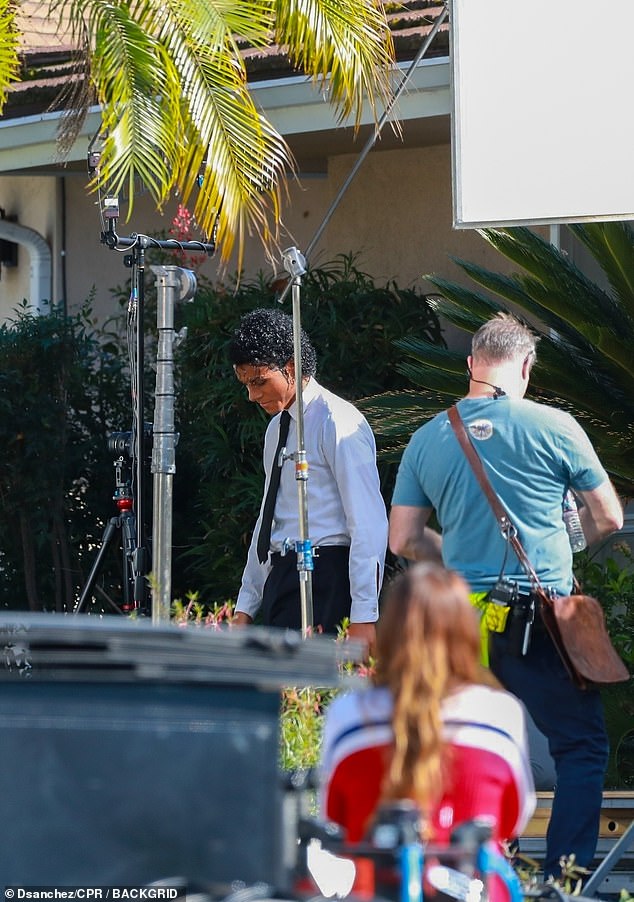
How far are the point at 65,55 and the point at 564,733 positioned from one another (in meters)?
7.19

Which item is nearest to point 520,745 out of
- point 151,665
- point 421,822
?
point 421,822

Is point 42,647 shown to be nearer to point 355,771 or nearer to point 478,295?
point 355,771

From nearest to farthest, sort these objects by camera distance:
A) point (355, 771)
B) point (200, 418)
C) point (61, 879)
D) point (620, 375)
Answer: point (61, 879)
point (355, 771)
point (620, 375)
point (200, 418)

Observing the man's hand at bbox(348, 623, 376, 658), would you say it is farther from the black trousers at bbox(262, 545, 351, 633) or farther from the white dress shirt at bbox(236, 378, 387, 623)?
the black trousers at bbox(262, 545, 351, 633)

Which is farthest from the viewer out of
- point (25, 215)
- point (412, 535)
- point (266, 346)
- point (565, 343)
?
point (25, 215)

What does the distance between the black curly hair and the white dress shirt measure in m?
0.12

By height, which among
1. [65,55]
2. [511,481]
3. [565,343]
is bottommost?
[511,481]

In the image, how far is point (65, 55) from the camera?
1005 cm

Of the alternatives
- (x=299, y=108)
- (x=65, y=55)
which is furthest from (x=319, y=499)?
(x=65, y=55)

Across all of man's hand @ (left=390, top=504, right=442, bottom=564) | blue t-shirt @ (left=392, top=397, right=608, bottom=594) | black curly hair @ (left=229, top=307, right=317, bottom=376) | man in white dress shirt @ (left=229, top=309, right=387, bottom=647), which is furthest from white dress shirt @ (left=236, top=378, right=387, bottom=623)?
blue t-shirt @ (left=392, top=397, right=608, bottom=594)

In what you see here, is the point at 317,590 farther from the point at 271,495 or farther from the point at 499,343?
the point at 499,343

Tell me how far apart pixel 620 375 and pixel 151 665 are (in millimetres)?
5349

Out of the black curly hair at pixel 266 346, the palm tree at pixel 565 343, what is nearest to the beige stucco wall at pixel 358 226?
the palm tree at pixel 565 343

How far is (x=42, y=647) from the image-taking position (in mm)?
2369
